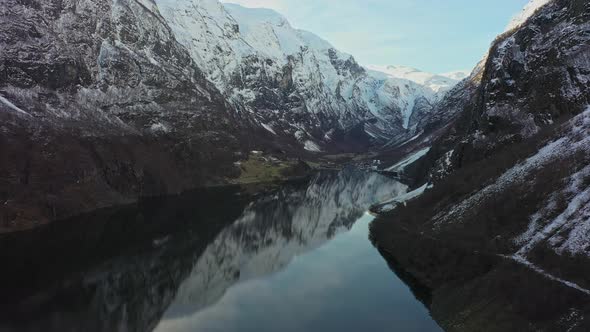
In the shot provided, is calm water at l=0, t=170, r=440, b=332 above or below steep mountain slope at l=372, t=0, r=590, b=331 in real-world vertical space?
below

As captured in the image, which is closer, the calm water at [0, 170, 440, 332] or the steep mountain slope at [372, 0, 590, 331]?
the steep mountain slope at [372, 0, 590, 331]

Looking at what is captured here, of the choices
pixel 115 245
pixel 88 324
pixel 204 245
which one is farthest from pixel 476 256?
pixel 115 245

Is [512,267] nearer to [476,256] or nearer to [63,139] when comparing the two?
[476,256]

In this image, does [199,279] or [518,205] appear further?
[199,279]

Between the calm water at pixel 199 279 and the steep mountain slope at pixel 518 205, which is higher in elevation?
the steep mountain slope at pixel 518 205

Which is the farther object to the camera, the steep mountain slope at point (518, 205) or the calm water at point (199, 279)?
the calm water at point (199, 279)

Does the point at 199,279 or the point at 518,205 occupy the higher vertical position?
the point at 518,205
